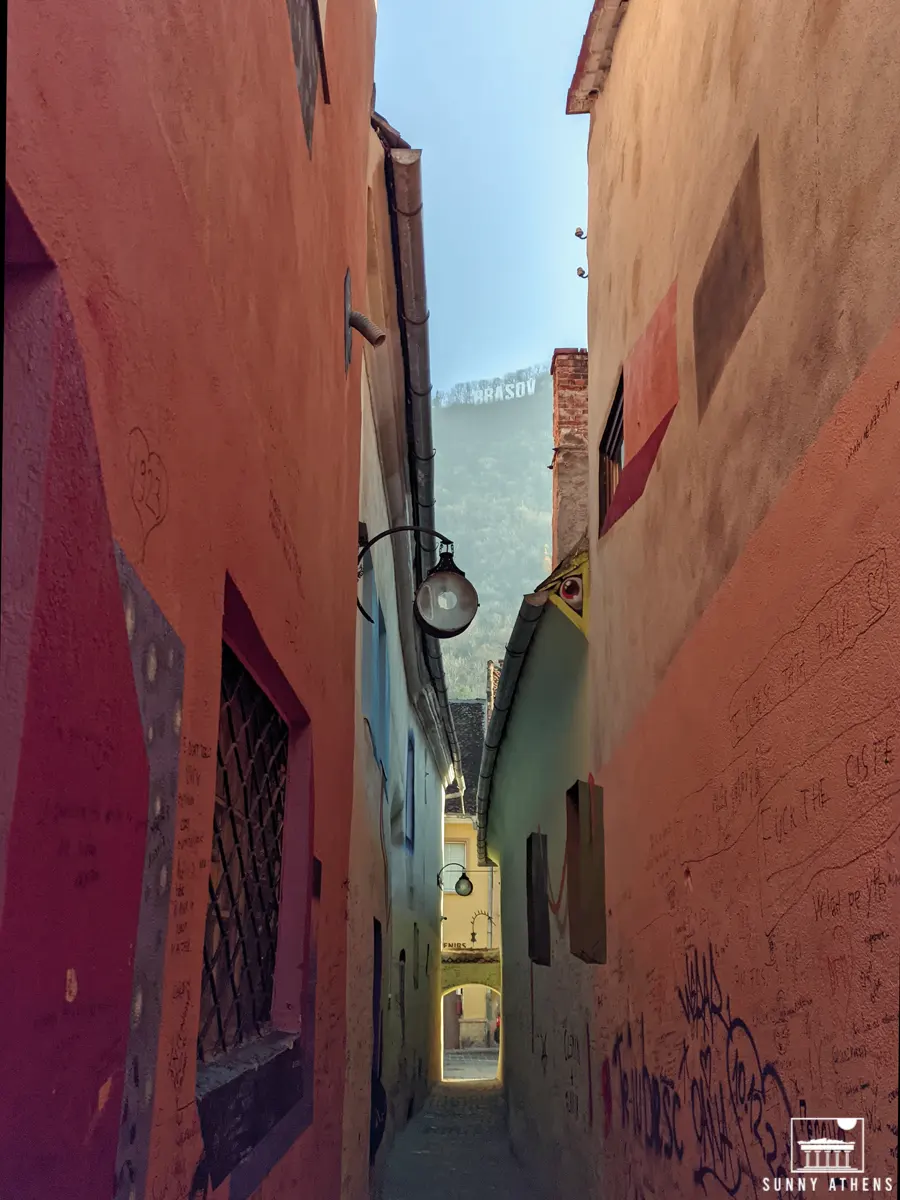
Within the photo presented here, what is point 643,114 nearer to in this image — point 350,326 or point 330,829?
point 350,326

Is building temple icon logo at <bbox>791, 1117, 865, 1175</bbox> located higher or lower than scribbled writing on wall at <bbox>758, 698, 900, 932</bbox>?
lower

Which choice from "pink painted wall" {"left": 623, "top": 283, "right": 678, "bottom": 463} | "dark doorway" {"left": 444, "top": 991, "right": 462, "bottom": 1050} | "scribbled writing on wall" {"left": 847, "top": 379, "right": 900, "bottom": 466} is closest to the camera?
"scribbled writing on wall" {"left": 847, "top": 379, "right": 900, "bottom": 466}

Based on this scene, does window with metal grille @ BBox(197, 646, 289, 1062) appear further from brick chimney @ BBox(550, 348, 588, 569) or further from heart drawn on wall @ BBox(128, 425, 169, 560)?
brick chimney @ BBox(550, 348, 588, 569)

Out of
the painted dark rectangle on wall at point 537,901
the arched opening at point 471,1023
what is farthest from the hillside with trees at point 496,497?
the painted dark rectangle on wall at point 537,901

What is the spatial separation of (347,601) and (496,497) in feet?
338

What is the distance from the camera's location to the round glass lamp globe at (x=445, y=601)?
7199 millimetres

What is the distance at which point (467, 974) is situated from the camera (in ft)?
73.2

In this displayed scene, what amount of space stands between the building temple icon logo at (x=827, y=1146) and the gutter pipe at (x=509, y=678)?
4.95 meters

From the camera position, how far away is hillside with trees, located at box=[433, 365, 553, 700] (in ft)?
326

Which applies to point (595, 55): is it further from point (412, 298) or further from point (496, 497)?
point (496, 497)

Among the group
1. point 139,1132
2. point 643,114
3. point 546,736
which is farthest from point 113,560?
point 546,736

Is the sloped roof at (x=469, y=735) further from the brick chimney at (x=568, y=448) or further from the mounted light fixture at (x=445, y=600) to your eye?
the mounted light fixture at (x=445, y=600)

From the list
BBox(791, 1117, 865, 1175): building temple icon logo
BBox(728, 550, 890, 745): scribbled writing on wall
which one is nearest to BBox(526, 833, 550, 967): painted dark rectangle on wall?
BBox(728, 550, 890, 745): scribbled writing on wall

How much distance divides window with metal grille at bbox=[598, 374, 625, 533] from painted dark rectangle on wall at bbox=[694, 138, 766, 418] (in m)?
1.96
